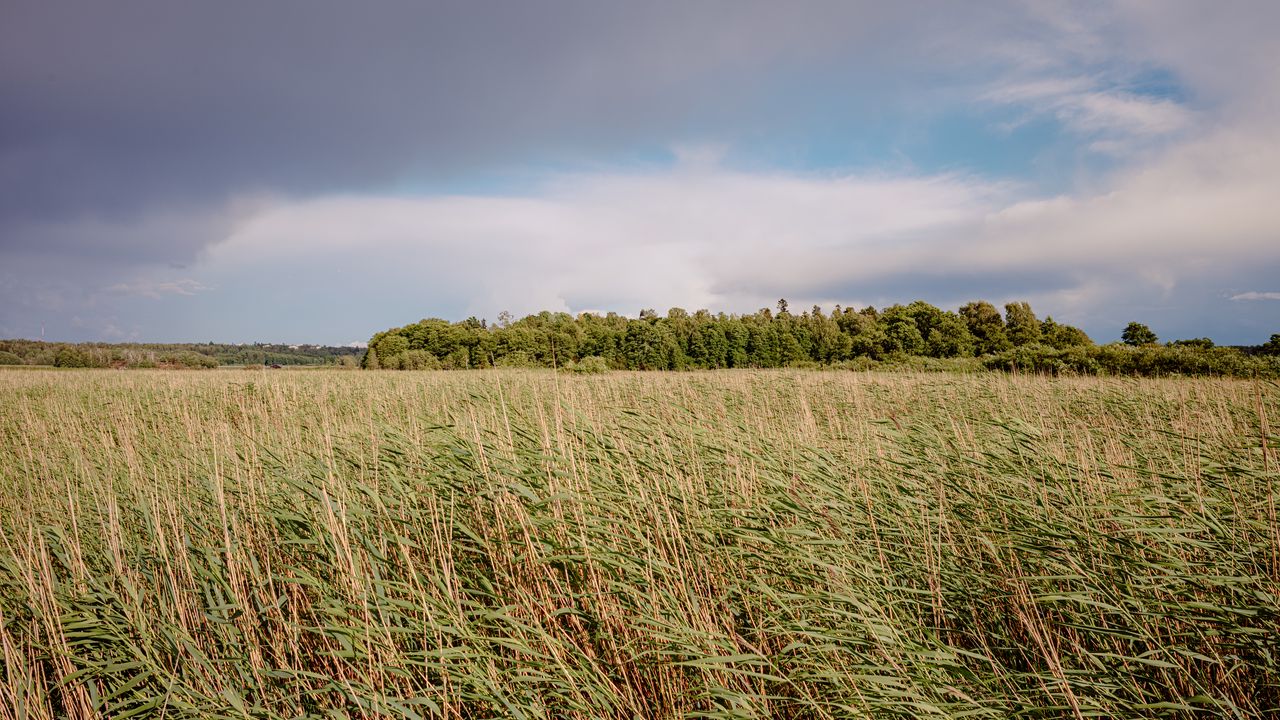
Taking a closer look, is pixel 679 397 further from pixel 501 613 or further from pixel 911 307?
pixel 911 307

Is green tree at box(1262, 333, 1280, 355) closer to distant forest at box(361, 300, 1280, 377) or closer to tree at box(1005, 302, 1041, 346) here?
distant forest at box(361, 300, 1280, 377)

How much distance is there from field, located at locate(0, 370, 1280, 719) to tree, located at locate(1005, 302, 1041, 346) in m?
42.7

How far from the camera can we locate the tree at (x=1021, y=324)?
40.5 meters

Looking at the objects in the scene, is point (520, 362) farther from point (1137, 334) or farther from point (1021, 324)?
point (1021, 324)

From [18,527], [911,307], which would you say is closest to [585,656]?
[18,527]

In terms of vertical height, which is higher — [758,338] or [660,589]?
[758,338]

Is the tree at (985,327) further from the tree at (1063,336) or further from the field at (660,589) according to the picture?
the field at (660,589)

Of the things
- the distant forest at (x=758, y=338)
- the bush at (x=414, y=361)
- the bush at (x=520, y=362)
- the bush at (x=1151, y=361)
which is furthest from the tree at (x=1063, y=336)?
the bush at (x=414, y=361)

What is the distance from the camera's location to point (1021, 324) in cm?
4203

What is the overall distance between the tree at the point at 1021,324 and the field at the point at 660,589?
42.7 m

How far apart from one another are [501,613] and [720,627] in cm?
122

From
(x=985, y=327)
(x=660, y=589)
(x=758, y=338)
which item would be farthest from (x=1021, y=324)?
(x=660, y=589)

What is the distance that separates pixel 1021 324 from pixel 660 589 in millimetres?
48976

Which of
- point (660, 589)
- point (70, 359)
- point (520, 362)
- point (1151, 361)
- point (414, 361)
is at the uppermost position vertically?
point (70, 359)
